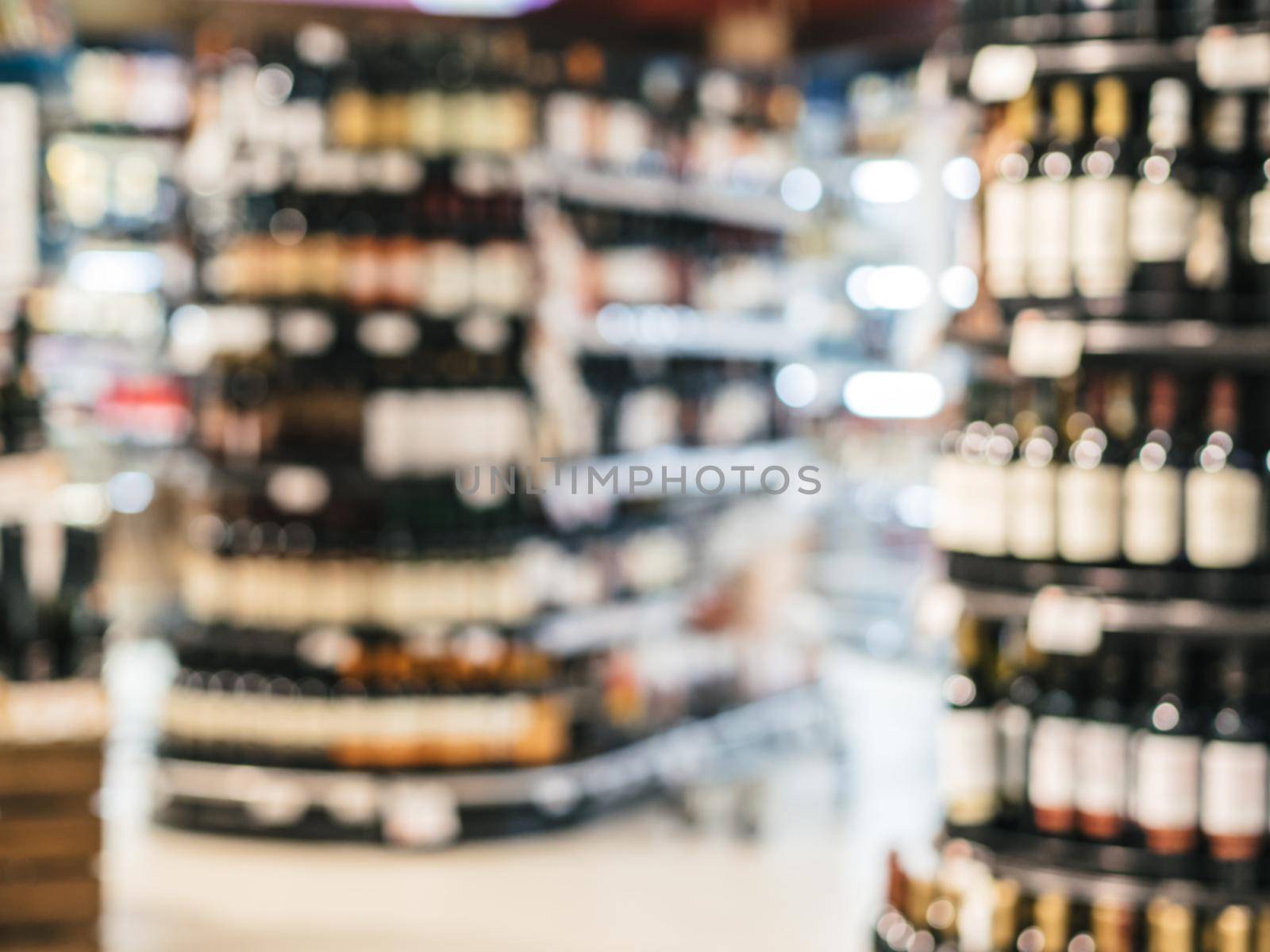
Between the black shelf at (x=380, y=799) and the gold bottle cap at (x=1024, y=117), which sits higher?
the gold bottle cap at (x=1024, y=117)

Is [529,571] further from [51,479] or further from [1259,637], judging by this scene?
[1259,637]

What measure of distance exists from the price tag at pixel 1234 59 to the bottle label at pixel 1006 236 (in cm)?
41

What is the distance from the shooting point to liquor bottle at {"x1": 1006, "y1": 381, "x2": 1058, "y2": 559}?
3371 millimetres

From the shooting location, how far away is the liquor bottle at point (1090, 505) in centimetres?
332

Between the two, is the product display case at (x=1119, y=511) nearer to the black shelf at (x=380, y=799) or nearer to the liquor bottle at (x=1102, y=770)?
the liquor bottle at (x=1102, y=770)

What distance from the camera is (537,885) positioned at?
5.29 meters

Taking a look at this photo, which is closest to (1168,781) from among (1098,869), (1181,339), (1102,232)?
(1098,869)

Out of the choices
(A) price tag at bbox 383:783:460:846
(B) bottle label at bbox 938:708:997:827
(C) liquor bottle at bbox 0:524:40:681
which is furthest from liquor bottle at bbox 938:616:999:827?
(A) price tag at bbox 383:783:460:846

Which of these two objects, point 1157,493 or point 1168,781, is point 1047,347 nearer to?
point 1157,493

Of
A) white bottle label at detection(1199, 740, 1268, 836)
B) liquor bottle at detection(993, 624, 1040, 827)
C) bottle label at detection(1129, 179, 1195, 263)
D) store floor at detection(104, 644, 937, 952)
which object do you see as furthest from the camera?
store floor at detection(104, 644, 937, 952)

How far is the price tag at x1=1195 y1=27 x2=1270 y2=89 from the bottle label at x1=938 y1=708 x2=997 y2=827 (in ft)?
4.28

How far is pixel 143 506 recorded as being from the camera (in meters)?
9.98

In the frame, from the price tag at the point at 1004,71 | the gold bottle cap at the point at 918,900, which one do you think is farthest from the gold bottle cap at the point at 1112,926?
the price tag at the point at 1004,71

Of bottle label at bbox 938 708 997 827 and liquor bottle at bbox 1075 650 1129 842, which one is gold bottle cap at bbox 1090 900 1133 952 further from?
bottle label at bbox 938 708 997 827
